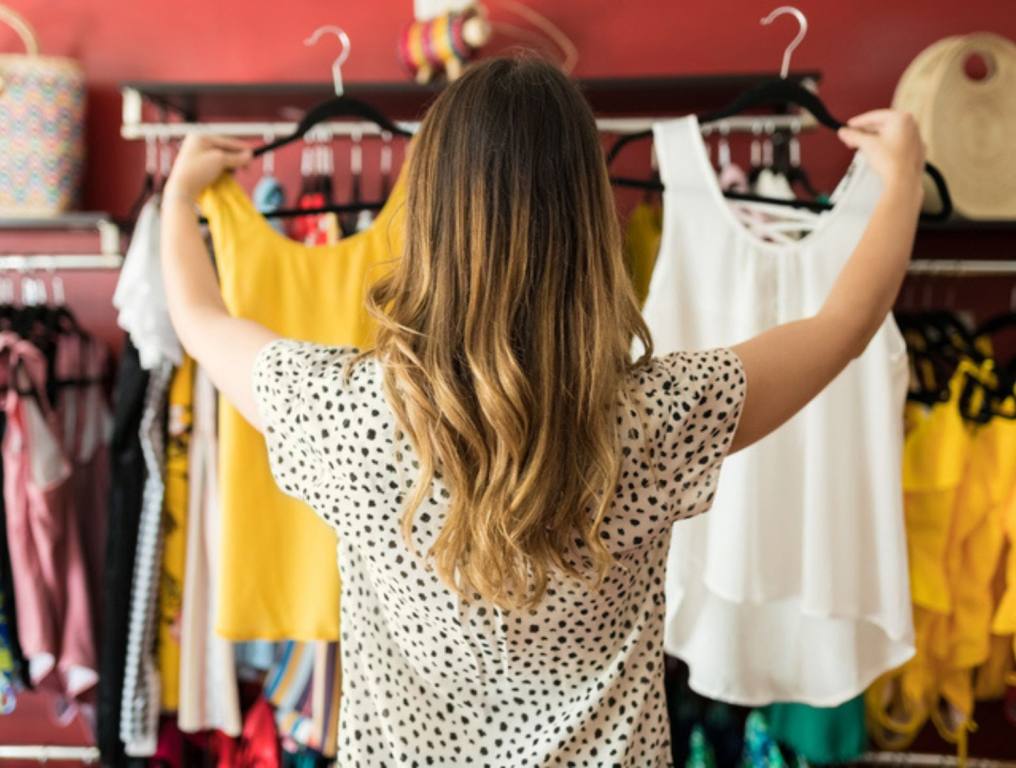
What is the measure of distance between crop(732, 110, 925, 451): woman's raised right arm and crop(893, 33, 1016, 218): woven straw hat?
0.66m

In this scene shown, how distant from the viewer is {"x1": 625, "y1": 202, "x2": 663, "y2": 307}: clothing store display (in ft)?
5.13

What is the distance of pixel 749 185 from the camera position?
1681 mm

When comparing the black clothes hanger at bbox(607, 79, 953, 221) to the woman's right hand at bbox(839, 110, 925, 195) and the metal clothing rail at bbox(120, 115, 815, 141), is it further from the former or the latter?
the metal clothing rail at bbox(120, 115, 815, 141)

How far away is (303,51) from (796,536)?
1.51m

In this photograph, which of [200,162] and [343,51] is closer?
[200,162]

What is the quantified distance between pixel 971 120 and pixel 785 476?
0.89 m

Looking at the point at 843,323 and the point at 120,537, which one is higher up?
the point at 843,323

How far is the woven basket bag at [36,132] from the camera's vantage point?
5.78 feet

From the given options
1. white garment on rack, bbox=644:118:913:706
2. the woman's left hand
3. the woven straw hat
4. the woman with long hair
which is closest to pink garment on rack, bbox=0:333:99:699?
the woman's left hand

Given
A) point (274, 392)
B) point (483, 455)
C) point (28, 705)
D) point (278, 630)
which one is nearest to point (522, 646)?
point (483, 455)

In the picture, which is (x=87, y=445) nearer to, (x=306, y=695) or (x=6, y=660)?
(x=6, y=660)

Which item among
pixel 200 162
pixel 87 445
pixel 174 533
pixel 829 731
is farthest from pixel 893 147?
pixel 87 445

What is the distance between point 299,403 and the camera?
82cm

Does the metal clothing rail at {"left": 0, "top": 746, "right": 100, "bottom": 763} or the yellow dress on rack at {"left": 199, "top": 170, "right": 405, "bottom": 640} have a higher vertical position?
the yellow dress on rack at {"left": 199, "top": 170, "right": 405, "bottom": 640}
